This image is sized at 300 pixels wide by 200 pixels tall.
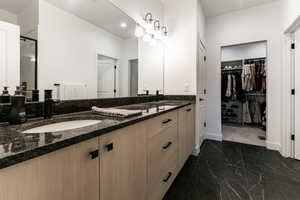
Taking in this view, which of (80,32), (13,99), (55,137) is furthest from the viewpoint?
(80,32)

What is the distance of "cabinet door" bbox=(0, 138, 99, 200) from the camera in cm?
42

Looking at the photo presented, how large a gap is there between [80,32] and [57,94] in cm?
55

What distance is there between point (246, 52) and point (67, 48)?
4972 mm

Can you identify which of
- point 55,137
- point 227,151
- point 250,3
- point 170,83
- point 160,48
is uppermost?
point 250,3

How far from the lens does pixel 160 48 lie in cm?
279

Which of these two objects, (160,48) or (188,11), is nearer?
(188,11)

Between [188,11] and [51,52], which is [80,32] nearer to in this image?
[51,52]

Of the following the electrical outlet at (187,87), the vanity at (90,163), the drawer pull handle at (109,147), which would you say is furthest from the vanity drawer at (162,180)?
the electrical outlet at (187,87)

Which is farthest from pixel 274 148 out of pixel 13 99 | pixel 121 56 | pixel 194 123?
pixel 13 99

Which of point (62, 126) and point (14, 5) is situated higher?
point (14, 5)

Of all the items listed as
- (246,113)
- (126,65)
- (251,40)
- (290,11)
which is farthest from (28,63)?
(246,113)

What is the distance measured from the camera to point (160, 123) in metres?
1.32

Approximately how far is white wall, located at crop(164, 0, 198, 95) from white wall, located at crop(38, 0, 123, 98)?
1468 millimetres

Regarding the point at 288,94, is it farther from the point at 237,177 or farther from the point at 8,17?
the point at 8,17
